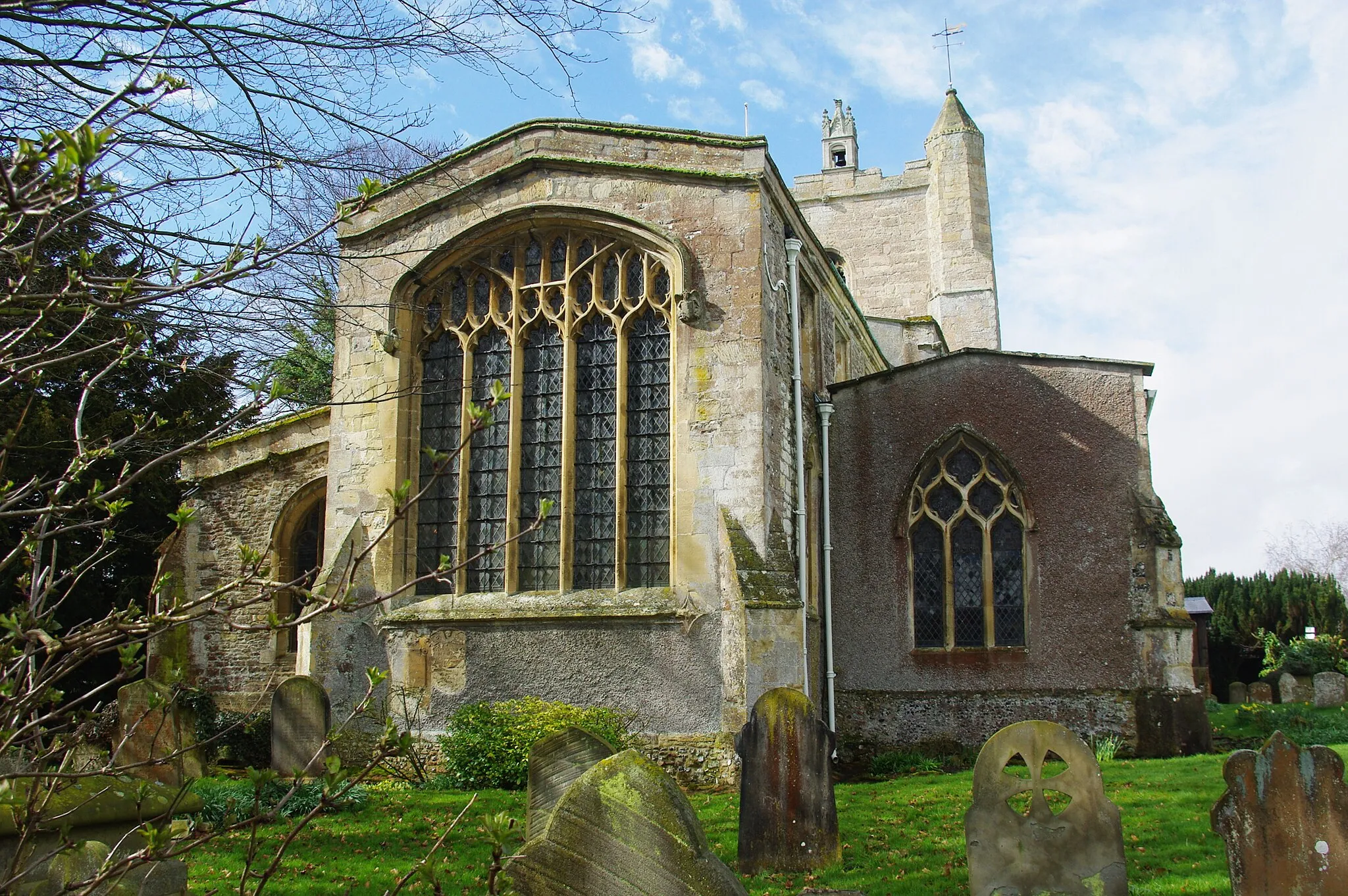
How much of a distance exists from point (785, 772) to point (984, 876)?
1.60 metres

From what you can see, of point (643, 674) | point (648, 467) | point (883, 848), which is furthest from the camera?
point (648, 467)

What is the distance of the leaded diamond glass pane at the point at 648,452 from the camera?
12.0m

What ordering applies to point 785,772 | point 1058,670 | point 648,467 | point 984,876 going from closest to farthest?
1. point 984,876
2. point 785,772
3. point 648,467
4. point 1058,670

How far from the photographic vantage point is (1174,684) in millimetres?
12938

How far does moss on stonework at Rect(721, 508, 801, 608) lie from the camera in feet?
35.6

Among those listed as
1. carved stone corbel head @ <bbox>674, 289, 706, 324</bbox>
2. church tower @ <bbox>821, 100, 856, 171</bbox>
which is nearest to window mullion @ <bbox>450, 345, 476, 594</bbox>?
carved stone corbel head @ <bbox>674, 289, 706, 324</bbox>

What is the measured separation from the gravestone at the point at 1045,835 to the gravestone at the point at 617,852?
3201 mm

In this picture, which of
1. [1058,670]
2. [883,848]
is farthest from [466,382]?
[1058,670]

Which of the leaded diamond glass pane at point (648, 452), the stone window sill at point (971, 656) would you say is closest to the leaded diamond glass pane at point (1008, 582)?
the stone window sill at point (971, 656)

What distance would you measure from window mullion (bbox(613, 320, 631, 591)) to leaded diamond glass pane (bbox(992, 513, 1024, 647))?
519 centimetres

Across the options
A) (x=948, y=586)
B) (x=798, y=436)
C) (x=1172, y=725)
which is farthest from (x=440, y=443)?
(x=1172, y=725)

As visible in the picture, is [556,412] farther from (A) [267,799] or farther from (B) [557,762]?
(B) [557,762]

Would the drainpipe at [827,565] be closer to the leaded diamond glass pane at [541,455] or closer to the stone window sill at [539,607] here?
the stone window sill at [539,607]

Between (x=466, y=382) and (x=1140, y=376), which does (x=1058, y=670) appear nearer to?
(x=1140, y=376)
